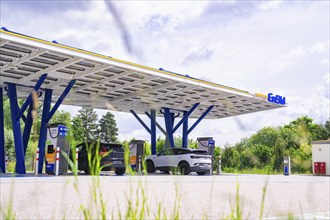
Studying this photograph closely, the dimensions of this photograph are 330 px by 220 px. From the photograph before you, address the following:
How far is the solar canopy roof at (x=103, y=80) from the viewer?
1608 centimetres

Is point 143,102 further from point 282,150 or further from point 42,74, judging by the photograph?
point 282,150

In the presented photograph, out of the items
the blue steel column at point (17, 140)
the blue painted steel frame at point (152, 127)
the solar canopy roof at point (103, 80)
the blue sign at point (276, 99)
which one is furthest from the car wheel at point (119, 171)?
the blue sign at point (276, 99)

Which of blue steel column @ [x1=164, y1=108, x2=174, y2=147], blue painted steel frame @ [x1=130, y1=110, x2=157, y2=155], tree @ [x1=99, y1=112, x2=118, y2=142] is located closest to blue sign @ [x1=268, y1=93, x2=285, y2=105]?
blue steel column @ [x1=164, y1=108, x2=174, y2=147]

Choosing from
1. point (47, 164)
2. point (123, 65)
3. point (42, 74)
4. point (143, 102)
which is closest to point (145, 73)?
point (123, 65)

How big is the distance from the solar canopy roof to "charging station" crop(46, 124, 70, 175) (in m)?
2.41

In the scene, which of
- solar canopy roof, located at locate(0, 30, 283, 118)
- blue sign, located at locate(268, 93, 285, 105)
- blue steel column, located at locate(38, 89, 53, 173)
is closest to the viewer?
solar canopy roof, located at locate(0, 30, 283, 118)

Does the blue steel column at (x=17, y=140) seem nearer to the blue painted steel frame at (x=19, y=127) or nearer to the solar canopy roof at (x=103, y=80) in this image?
the blue painted steel frame at (x=19, y=127)

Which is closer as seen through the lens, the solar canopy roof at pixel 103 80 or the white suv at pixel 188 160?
the solar canopy roof at pixel 103 80

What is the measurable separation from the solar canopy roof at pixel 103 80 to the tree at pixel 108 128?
44.0 metres

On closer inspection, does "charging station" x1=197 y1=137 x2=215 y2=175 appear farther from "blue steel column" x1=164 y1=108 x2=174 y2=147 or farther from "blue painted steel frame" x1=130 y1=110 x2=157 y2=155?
"blue painted steel frame" x1=130 y1=110 x2=157 y2=155

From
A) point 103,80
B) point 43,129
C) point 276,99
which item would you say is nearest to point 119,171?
point 43,129

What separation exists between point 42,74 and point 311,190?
1794 centimetres

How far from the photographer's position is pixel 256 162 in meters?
2.30

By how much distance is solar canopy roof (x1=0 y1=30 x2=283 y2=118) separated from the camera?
633 inches
